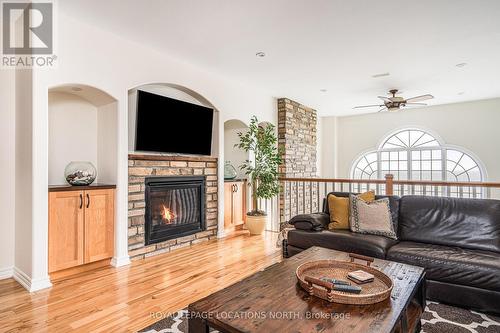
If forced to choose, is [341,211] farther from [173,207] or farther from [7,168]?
[7,168]

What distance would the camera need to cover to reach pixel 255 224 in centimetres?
499

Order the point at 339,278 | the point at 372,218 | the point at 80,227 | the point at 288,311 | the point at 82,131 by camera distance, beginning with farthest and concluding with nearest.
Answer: the point at 82,131 < the point at 372,218 < the point at 80,227 < the point at 339,278 < the point at 288,311

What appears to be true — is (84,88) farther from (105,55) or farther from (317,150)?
(317,150)

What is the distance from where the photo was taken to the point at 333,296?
58.6 inches

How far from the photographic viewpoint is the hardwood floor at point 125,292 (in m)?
2.14

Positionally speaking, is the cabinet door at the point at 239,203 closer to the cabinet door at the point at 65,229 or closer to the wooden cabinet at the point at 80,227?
the wooden cabinet at the point at 80,227

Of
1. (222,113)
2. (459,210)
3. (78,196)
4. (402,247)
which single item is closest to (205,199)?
(222,113)

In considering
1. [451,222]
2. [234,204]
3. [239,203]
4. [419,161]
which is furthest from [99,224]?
[419,161]

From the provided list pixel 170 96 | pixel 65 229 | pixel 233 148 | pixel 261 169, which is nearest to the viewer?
pixel 65 229

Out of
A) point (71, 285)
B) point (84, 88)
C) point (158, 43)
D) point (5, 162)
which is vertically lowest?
point (71, 285)

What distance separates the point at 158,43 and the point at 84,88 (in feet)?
3.28

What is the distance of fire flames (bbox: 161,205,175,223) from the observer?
12.9ft

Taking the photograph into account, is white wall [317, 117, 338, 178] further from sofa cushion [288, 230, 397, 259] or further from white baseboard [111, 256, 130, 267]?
white baseboard [111, 256, 130, 267]

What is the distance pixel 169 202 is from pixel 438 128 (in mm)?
6380
